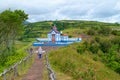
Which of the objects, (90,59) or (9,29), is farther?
(90,59)

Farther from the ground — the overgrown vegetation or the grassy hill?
the overgrown vegetation

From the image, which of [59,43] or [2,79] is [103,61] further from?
[2,79]

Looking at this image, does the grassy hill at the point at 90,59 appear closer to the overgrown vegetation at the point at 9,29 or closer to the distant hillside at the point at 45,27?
the overgrown vegetation at the point at 9,29

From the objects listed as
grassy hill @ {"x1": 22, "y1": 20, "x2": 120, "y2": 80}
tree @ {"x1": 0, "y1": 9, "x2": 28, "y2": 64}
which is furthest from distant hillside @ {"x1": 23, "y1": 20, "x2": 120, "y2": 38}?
tree @ {"x1": 0, "y1": 9, "x2": 28, "y2": 64}

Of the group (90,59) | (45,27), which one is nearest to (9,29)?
(90,59)

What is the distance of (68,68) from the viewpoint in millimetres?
23656

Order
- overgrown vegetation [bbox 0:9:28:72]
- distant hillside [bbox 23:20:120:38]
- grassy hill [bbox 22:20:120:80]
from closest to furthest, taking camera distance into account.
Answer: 1. grassy hill [bbox 22:20:120:80]
2. overgrown vegetation [bbox 0:9:28:72]
3. distant hillside [bbox 23:20:120:38]

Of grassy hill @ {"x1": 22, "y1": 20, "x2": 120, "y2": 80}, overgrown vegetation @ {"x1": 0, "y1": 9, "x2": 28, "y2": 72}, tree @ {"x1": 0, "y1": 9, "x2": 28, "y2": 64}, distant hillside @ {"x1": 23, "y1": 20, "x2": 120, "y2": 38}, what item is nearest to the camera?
grassy hill @ {"x1": 22, "y1": 20, "x2": 120, "y2": 80}

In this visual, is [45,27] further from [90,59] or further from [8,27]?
[8,27]

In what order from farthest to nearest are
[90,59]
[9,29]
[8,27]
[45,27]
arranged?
[45,27] → [90,59] → [9,29] → [8,27]

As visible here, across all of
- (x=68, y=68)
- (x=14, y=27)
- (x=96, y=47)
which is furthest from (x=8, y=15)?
(x=96, y=47)

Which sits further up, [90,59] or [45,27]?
[45,27]

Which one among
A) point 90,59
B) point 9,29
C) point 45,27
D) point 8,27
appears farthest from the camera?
point 45,27

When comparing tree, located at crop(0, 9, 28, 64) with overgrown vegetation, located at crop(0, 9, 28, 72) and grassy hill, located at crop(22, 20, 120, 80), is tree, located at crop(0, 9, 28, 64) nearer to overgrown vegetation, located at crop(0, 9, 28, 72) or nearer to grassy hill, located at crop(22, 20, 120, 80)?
overgrown vegetation, located at crop(0, 9, 28, 72)
